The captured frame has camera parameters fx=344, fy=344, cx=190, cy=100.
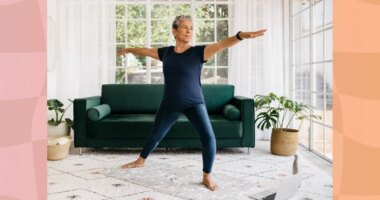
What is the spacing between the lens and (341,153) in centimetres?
25

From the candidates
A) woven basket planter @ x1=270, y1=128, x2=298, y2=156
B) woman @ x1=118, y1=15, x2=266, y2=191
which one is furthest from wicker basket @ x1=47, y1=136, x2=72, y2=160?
woven basket planter @ x1=270, y1=128, x2=298, y2=156

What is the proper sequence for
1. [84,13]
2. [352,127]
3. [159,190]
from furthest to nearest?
[84,13], [159,190], [352,127]

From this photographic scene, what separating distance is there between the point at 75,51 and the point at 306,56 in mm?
3266

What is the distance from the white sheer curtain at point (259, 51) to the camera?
5.02 metres

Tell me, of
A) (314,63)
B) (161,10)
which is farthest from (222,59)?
(314,63)

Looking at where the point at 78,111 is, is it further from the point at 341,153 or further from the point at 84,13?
the point at 341,153

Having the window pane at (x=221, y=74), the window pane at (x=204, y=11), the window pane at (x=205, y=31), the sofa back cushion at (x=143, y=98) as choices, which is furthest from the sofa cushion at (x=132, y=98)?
the window pane at (x=204, y=11)

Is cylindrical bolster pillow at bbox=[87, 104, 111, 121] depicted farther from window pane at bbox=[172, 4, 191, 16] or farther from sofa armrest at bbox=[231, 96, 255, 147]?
window pane at bbox=[172, 4, 191, 16]

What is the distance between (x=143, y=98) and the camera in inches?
183

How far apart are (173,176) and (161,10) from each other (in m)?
3.00

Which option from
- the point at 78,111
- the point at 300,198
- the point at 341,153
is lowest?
the point at 300,198

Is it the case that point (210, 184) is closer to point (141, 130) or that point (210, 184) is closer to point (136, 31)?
point (141, 130)

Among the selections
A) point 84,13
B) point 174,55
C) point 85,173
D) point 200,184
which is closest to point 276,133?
point 200,184

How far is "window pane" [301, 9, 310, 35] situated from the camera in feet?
14.5
